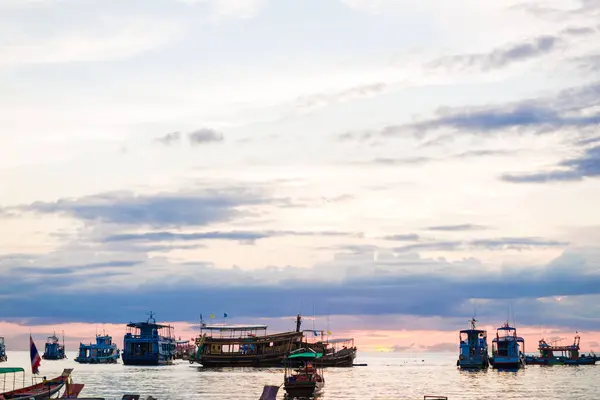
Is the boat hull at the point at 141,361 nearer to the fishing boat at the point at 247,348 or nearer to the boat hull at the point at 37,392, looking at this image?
the fishing boat at the point at 247,348

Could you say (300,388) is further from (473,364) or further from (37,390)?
(473,364)

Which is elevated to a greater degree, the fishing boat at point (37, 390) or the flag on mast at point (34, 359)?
the flag on mast at point (34, 359)

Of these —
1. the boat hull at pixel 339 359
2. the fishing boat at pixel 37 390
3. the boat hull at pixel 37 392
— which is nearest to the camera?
the fishing boat at pixel 37 390

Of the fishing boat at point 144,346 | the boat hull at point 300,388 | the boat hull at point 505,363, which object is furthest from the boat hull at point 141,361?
the boat hull at point 300,388

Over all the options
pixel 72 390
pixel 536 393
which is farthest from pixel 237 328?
pixel 72 390

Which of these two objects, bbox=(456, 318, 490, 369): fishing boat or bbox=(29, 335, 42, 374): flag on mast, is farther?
bbox=(456, 318, 490, 369): fishing boat

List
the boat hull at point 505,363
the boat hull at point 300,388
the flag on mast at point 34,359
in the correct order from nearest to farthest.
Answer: the flag on mast at point 34,359, the boat hull at point 300,388, the boat hull at point 505,363

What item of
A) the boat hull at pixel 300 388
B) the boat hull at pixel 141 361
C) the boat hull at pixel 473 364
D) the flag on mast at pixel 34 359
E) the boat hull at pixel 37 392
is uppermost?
the flag on mast at pixel 34 359

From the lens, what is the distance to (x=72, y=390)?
75.4m

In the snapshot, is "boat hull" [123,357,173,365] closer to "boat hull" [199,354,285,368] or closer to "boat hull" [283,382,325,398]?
"boat hull" [199,354,285,368]

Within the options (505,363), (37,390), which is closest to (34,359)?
(37,390)

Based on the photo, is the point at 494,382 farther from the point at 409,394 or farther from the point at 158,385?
the point at 158,385

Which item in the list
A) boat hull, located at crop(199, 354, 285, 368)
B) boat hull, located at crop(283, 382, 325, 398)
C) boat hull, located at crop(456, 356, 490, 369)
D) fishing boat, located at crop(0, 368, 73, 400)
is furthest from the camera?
boat hull, located at crop(456, 356, 490, 369)

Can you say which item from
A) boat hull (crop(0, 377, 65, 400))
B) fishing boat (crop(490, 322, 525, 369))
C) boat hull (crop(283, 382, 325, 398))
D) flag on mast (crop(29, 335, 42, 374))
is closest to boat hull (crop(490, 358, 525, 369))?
fishing boat (crop(490, 322, 525, 369))
